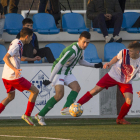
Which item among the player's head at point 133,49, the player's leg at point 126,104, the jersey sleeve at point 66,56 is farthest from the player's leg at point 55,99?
the player's head at point 133,49

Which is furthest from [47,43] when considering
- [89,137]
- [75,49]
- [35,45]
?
[89,137]

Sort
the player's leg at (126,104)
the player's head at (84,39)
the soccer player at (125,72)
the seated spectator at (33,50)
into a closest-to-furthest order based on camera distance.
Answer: the player's head at (84,39) → the soccer player at (125,72) → the player's leg at (126,104) → the seated spectator at (33,50)

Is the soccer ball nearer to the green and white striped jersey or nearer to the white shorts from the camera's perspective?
the white shorts

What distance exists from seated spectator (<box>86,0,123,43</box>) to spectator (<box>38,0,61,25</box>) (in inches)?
36.6

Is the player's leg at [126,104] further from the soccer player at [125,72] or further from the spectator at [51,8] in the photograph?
the spectator at [51,8]

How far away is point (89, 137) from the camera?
3887 mm

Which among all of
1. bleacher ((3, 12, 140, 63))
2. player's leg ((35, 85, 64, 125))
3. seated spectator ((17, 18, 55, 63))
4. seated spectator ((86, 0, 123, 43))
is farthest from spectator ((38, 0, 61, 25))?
player's leg ((35, 85, 64, 125))

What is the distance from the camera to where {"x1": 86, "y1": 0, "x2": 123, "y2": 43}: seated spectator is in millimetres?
7828

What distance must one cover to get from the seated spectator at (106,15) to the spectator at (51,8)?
0.93m

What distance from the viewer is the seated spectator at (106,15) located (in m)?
7.83

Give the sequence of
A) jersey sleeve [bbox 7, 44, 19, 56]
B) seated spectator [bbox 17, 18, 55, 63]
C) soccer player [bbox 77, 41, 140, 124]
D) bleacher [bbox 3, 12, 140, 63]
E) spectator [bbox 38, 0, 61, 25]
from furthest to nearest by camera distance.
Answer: spectator [bbox 38, 0, 61, 25], bleacher [bbox 3, 12, 140, 63], seated spectator [bbox 17, 18, 55, 63], soccer player [bbox 77, 41, 140, 124], jersey sleeve [bbox 7, 44, 19, 56]

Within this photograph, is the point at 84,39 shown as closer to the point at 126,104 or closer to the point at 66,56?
the point at 66,56

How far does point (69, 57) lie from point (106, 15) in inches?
126

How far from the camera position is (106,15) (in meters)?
7.98
